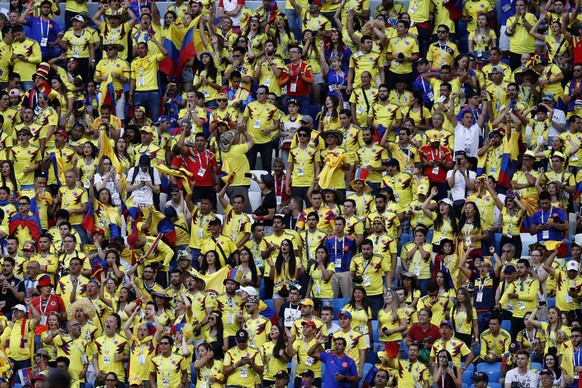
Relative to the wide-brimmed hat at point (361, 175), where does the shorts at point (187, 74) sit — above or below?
above

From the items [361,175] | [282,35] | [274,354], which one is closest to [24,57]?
[282,35]

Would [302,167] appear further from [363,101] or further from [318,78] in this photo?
[318,78]

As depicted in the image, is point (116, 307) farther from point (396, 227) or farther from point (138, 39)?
point (138, 39)

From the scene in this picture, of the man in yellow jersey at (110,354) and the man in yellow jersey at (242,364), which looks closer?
the man in yellow jersey at (242,364)

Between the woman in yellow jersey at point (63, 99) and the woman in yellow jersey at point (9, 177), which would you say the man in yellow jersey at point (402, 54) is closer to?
the woman in yellow jersey at point (63, 99)

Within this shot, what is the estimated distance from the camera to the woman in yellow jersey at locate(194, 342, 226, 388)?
1705 centimetres

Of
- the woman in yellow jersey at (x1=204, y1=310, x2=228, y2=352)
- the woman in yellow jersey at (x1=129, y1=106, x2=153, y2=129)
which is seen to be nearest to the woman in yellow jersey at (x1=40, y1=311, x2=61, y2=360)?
the woman in yellow jersey at (x1=204, y1=310, x2=228, y2=352)

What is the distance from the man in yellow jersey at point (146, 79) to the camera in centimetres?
2197

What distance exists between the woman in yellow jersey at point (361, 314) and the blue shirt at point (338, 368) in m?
0.62

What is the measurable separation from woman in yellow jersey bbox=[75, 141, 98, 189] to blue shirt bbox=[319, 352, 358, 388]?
489 centimetres

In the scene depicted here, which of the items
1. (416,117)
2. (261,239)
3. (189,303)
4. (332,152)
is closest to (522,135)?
(416,117)

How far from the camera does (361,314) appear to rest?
57.8 ft

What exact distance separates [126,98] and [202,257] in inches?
175

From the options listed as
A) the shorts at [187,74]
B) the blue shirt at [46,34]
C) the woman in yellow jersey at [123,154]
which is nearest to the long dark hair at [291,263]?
the woman in yellow jersey at [123,154]
